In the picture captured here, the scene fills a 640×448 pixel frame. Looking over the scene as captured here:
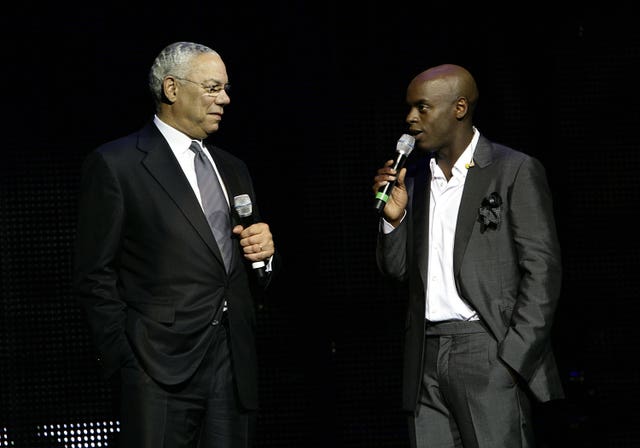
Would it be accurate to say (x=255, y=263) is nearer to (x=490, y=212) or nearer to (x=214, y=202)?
(x=214, y=202)

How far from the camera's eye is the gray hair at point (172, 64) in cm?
323

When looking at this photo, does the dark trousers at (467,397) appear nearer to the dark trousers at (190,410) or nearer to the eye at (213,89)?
the dark trousers at (190,410)

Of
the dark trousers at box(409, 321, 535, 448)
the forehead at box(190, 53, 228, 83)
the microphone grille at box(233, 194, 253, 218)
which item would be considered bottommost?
the dark trousers at box(409, 321, 535, 448)

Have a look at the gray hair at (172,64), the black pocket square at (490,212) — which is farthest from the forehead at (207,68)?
the black pocket square at (490,212)

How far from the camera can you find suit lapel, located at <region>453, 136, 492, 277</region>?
3.09m

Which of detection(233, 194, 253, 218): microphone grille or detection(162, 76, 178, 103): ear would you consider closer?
detection(233, 194, 253, 218): microphone grille

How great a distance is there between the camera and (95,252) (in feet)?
9.83

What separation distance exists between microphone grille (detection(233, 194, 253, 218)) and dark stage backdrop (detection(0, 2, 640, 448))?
53.3 inches

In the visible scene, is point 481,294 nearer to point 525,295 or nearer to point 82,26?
point 525,295

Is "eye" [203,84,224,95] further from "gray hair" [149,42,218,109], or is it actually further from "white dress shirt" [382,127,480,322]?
"white dress shirt" [382,127,480,322]

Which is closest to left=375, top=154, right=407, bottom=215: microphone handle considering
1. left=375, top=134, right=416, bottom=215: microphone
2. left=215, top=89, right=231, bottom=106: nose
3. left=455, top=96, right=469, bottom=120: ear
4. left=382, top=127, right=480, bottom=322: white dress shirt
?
left=375, top=134, right=416, bottom=215: microphone

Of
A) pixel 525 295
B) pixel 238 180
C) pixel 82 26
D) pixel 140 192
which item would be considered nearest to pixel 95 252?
pixel 140 192

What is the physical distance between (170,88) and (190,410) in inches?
43.6

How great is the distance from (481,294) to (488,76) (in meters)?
1.65
